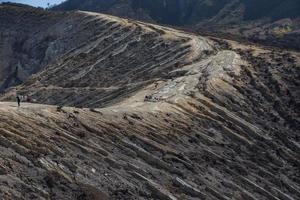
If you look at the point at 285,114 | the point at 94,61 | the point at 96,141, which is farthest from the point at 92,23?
the point at 96,141

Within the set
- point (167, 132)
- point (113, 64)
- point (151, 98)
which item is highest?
point (151, 98)

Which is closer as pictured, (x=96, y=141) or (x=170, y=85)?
(x=96, y=141)

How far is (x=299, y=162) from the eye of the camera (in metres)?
42.3

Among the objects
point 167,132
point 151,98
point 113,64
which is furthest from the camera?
point 113,64

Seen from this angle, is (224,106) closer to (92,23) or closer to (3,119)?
(3,119)

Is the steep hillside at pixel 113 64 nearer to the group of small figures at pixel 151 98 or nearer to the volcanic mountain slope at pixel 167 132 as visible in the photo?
the volcanic mountain slope at pixel 167 132

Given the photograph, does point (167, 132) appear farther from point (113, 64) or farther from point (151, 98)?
point (113, 64)

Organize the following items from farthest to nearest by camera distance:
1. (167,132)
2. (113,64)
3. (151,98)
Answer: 1. (113,64)
2. (151,98)
3. (167,132)

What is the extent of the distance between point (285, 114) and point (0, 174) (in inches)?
1194

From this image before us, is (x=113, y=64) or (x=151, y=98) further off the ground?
(x=151, y=98)

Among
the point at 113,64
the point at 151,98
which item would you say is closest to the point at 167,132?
the point at 151,98

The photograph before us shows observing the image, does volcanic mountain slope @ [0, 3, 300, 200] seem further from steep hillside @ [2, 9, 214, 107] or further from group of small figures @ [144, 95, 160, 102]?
steep hillside @ [2, 9, 214, 107]

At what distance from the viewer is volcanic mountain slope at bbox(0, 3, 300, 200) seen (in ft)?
93.2

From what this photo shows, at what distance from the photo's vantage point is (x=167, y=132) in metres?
37.2
